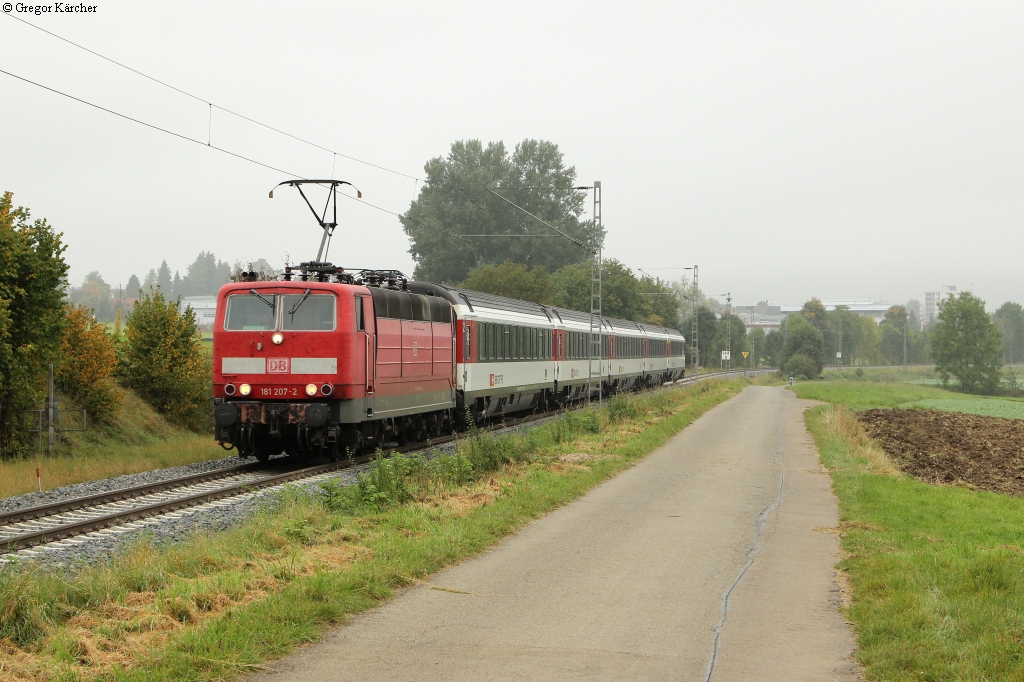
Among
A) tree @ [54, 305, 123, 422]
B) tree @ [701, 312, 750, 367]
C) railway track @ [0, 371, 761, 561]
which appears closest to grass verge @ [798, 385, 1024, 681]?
railway track @ [0, 371, 761, 561]

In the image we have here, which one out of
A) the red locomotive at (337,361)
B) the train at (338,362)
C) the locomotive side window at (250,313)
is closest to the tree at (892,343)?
the train at (338,362)

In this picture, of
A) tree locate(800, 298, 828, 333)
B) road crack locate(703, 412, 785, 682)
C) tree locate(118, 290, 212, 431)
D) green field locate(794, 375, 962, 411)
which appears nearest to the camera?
road crack locate(703, 412, 785, 682)

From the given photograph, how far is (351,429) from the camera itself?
62.3ft

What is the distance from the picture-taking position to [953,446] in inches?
1296

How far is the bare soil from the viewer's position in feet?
79.7

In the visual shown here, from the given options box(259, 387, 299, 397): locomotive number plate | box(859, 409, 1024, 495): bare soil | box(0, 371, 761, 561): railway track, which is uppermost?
box(259, 387, 299, 397): locomotive number plate

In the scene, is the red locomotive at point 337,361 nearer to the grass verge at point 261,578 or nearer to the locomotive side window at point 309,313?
the locomotive side window at point 309,313

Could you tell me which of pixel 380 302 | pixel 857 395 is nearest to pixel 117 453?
pixel 380 302

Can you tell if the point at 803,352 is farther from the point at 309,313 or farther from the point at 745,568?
the point at 745,568

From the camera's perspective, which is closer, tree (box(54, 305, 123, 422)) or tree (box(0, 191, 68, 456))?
tree (box(0, 191, 68, 456))

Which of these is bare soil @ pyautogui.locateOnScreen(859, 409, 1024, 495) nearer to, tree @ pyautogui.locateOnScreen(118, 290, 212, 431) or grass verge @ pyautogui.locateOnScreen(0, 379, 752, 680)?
grass verge @ pyautogui.locateOnScreen(0, 379, 752, 680)

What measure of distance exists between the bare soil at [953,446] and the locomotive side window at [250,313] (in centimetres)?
1484

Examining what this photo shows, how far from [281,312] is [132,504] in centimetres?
531

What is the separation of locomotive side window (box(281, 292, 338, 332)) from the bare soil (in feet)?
45.5
